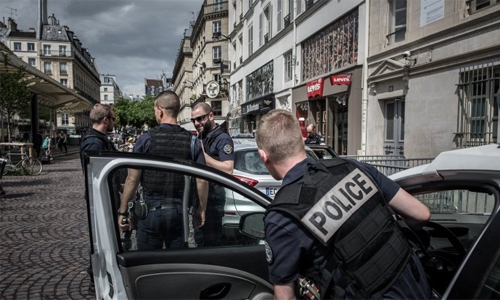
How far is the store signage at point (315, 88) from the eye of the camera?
1689 centimetres

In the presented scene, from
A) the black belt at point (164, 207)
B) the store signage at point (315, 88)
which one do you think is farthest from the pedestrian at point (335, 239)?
the store signage at point (315, 88)

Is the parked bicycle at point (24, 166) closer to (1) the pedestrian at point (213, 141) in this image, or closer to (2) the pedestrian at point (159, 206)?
(1) the pedestrian at point (213, 141)

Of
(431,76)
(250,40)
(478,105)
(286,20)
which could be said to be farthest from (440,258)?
(250,40)

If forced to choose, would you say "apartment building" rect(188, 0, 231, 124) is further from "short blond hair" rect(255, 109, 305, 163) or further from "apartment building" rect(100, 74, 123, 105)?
"apartment building" rect(100, 74, 123, 105)

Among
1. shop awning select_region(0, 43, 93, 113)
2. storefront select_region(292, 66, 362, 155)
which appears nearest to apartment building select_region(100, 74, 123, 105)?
shop awning select_region(0, 43, 93, 113)

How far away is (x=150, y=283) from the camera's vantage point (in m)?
2.09

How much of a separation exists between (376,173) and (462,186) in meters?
0.54

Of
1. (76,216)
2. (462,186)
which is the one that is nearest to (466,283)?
(462,186)

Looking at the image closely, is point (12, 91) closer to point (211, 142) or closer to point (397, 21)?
point (211, 142)

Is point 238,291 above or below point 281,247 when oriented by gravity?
below

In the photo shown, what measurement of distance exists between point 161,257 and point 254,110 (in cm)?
2606

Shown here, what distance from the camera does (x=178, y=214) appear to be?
2.31 metres

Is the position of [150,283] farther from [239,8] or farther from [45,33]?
[45,33]

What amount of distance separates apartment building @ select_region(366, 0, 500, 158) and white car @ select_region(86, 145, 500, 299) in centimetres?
759
